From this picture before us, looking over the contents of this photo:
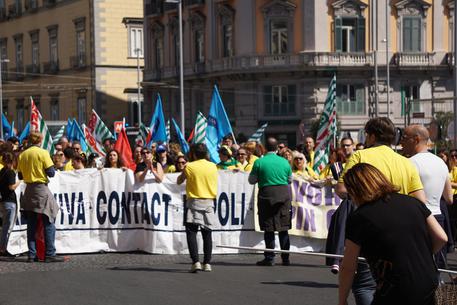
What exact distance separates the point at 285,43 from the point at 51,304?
39.7 m

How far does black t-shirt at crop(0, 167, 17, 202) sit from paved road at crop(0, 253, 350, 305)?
0.90 m

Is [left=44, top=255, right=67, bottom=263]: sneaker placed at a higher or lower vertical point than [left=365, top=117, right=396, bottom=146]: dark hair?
lower

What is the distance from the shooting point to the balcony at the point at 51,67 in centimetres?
6588

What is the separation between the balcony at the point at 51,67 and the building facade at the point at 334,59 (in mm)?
19091

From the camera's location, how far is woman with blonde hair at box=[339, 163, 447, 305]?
5312mm

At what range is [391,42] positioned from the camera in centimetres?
4816

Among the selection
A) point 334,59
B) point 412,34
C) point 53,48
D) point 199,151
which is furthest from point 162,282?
point 53,48

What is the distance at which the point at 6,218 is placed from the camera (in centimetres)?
1382

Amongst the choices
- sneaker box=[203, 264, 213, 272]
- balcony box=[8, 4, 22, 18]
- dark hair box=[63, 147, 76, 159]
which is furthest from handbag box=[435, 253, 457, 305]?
balcony box=[8, 4, 22, 18]

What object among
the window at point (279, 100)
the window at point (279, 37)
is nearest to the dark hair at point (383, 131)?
the window at point (279, 100)

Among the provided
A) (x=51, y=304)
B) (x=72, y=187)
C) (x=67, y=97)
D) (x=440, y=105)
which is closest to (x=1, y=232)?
(x=72, y=187)

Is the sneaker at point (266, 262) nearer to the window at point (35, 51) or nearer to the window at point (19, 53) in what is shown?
the window at point (35, 51)

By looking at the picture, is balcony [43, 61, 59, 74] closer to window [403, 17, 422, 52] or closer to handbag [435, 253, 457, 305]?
window [403, 17, 422, 52]

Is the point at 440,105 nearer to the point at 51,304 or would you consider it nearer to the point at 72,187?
the point at 72,187
